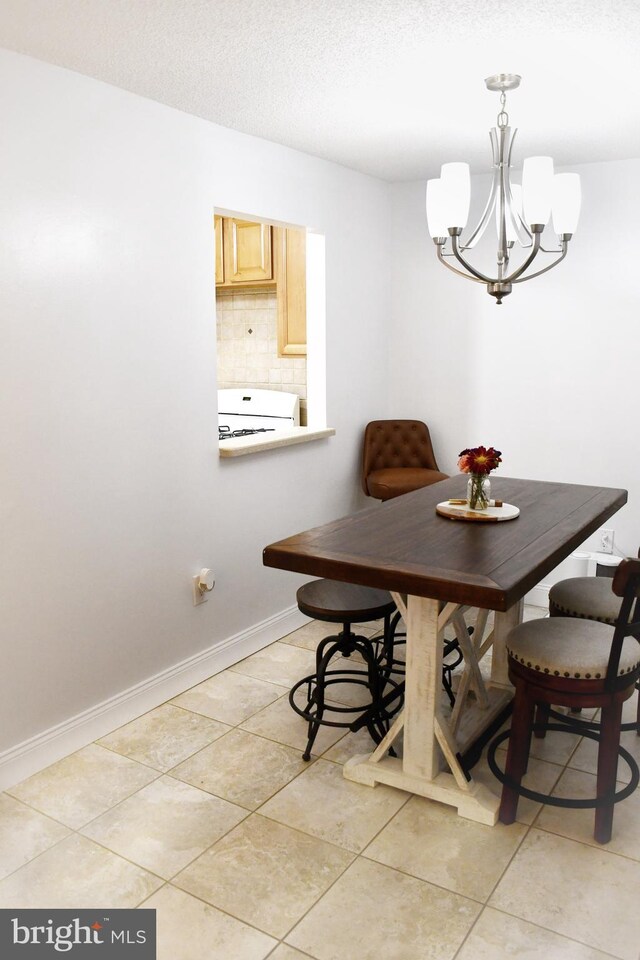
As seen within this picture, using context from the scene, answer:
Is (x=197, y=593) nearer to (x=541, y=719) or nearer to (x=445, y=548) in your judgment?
(x=445, y=548)

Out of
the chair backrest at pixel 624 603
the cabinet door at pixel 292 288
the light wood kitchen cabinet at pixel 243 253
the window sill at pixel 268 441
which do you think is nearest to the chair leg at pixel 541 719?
the chair backrest at pixel 624 603

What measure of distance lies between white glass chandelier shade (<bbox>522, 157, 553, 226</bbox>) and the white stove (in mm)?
2225

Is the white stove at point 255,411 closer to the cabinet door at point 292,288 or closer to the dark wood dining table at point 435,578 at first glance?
the cabinet door at point 292,288

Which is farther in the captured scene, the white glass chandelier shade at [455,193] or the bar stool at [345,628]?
the bar stool at [345,628]

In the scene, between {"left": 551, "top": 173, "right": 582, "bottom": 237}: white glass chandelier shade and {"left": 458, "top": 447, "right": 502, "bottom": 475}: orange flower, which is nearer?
{"left": 551, "top": 173, "right": 582, "bottom": 237}: white glass chandelier shade

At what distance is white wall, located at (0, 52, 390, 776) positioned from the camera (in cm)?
252

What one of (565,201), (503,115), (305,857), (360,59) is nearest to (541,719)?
(305,857)

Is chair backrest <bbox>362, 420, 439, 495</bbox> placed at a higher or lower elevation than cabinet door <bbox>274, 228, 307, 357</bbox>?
lower

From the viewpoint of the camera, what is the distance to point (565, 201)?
253 centimetres

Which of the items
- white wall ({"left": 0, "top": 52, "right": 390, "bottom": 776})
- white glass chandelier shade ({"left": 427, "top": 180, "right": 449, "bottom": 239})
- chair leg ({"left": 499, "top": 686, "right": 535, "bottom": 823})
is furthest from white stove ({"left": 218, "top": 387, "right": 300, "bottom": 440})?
chair leg ({"left": 499, "top": 686, "right": 535, "bottom": 823})

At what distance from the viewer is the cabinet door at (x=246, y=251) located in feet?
14.6

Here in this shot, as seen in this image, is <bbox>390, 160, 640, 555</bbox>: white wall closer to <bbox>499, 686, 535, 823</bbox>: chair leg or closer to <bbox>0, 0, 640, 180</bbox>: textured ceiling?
<bbox>0, 0, 640, 180</bbox>: textured ceiling

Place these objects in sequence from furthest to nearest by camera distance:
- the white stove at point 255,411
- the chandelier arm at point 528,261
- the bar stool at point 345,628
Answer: the white stove at point 255,411 → the bar stool at point 345,628 → the chandelier arm at point 528,261

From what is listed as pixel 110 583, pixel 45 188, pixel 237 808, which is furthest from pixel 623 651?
pixel 45 188
